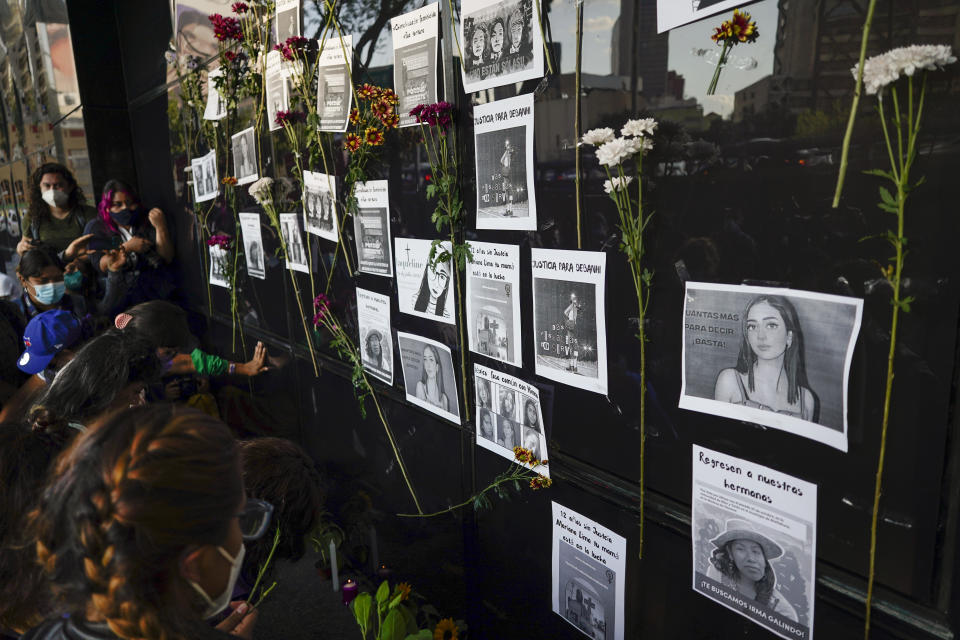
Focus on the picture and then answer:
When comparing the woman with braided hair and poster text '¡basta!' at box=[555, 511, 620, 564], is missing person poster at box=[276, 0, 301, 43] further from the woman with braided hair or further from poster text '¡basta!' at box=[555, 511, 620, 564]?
poster text '¡basta!' at box=[555, 511, 620, 564]

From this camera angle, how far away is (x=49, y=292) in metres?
3.49

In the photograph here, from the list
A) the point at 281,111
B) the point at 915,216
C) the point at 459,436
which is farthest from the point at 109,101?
the point at 915,216

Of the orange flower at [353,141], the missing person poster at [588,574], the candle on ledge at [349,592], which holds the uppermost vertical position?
the orange flower at [353,141]

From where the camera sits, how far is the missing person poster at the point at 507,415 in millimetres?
1703

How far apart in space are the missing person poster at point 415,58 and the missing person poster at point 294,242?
3.02ft

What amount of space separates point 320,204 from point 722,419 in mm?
1750

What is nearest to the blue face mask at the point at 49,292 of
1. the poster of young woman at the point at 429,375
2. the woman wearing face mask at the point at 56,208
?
the woman wearing face mask at the point at 56,208

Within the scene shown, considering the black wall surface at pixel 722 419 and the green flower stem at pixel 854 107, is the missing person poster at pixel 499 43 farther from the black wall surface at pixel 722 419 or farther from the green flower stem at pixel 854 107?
the green flower stem at pixel 854 107

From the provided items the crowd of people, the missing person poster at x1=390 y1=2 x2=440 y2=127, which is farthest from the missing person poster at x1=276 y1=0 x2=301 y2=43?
the crowd of people

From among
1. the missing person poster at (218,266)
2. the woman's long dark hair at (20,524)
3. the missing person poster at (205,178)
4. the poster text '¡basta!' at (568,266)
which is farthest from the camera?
the missing person poster at (218,266)

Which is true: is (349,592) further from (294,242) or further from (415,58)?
(415,58)

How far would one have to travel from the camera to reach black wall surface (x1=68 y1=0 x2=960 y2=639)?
929 mm

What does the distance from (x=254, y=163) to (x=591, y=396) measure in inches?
→ 82.8

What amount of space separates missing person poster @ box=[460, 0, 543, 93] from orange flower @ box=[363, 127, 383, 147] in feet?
1.30
